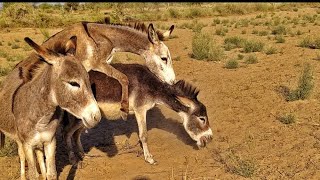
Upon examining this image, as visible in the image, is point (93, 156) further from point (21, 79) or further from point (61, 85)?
point (61, 85)

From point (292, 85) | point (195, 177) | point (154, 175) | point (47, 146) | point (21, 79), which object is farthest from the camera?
point (292, 85)

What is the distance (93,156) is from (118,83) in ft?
5.32

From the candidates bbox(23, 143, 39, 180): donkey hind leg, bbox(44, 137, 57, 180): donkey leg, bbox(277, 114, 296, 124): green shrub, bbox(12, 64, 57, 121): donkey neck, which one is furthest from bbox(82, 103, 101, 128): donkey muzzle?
bbox(277, 114, 296, 124): green shrub

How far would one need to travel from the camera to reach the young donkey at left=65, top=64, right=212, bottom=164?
7.14m

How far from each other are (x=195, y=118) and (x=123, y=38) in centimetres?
205

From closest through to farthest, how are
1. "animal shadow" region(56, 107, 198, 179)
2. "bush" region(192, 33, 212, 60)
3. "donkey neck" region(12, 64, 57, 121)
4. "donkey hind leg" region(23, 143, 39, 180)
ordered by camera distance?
"donkey neck" region(12, 64, 57, 121), "donkey hind leg" region(23, 143, 39, 180), "animal shadow" region(56, 107, 198, 179), "bush" region(192, 33, 212, 60)

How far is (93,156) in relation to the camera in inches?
301

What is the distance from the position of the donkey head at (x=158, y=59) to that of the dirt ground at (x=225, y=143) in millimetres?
1611

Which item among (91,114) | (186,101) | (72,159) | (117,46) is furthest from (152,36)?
(91,114)

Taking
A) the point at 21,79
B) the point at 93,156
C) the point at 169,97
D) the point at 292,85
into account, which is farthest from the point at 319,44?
the point at 21,79

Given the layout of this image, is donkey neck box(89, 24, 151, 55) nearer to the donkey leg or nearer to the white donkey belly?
the white donkey belly

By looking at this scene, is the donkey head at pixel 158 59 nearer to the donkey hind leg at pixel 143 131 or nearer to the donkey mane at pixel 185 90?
the donkey mane at pixel 185 90

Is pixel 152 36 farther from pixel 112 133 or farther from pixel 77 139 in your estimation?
pixel 112 133

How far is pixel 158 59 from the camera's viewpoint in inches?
265
